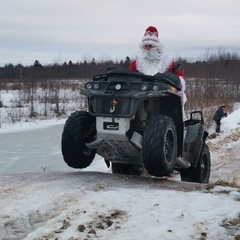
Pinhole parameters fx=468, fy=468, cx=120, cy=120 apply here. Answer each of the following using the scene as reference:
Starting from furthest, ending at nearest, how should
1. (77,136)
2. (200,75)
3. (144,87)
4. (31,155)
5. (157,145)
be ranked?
(200,75) < (31,155) < (77,136) < (144,87) < (157,145)

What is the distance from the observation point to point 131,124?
5.39m

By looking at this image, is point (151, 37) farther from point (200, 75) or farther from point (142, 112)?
point (200, 75)

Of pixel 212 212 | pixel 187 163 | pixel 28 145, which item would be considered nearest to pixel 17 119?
pixel 28 145

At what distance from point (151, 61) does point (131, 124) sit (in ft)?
4.21

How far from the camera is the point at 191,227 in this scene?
3.56 m

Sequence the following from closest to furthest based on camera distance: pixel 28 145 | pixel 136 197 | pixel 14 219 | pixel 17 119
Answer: pixel 14 219 → pixel 136 197 → pixel 28 145 → pixel 17 119

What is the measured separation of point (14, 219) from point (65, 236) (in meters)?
0.71

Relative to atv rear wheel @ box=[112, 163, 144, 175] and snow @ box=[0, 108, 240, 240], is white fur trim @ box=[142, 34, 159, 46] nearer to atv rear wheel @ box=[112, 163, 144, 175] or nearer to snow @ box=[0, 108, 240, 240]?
atv rear wheel @ box=[112, 163, 144, 175]

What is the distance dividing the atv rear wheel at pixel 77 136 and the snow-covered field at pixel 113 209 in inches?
8.7

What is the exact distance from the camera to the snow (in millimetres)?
3467

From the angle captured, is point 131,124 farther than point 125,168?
No

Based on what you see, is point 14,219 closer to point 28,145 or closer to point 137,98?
point 137,98

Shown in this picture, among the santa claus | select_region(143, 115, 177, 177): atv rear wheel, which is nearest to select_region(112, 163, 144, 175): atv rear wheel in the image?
the santa claus

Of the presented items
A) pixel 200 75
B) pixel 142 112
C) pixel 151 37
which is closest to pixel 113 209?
pixel 142 112
